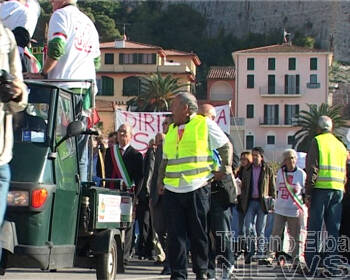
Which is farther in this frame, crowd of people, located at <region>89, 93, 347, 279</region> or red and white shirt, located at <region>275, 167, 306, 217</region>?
red and white shirt, located at <region>275, 167, 306, 217</region>

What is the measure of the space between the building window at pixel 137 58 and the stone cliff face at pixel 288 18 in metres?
51.5

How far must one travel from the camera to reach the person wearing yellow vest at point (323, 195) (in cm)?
1158

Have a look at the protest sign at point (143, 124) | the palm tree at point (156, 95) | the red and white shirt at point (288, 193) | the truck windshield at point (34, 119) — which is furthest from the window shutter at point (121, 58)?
the truck windshield at point (34, 119)

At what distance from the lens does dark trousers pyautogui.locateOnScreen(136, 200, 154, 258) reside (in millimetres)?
14156

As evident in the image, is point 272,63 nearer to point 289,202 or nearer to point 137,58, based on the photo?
point 137,58

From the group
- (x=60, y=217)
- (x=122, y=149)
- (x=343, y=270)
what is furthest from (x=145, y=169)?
(x=60, y=217)

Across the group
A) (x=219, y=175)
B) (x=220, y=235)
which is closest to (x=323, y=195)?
(x=220, y=235)

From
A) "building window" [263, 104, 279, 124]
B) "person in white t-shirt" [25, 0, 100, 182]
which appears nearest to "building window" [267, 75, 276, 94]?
"building window" [263, 104, 279, 124]

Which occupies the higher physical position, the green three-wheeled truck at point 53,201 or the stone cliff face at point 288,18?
the stone cliff face at point 288,18

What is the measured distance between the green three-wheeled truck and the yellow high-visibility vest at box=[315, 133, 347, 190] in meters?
3.33

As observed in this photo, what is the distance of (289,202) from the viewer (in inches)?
554

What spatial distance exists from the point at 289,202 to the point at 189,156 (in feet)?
16.4

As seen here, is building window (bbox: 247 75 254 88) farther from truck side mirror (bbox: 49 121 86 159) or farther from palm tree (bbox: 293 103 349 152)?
truck side mirror (bbox: 49 121 86 159)

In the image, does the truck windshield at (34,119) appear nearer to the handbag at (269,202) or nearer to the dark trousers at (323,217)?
the dark trousers at (323,217)
